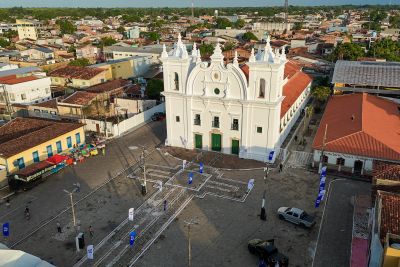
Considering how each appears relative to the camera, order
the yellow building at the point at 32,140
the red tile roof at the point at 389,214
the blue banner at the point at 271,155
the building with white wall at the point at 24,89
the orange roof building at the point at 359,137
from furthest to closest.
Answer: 1. the building with white wall at the point at 24,89
2. the blue banner at the point at 271,155
3. the orange roof building at the point at 359,137
4. the yellow building at the point at 32,140
5. the red tile roof at the point at 389,214

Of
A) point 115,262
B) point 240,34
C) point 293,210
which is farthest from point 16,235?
point 240,34

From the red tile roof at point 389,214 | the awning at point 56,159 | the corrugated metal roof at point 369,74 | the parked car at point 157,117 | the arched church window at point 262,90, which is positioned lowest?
the parked car at point 157,117

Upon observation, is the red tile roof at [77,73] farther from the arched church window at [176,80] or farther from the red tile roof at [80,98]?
the arched church window at [176,80]

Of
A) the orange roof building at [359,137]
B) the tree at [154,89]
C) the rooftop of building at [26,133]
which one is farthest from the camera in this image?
the tree at [154,89]

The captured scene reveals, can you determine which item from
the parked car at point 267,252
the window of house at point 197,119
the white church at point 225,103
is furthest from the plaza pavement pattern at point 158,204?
the parked car at point 267,252

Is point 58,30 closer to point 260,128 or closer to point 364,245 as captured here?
point 260,128

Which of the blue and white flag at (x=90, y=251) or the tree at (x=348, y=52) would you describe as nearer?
the blue and white flag at (x=90, y=251)

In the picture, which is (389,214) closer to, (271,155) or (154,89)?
(271,155)

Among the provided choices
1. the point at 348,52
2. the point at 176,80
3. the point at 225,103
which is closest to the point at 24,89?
the point at 176,80
